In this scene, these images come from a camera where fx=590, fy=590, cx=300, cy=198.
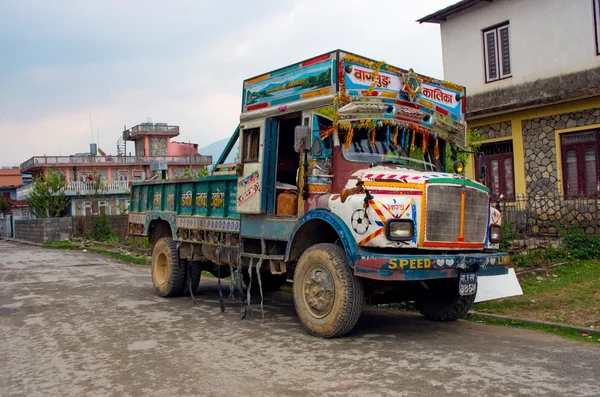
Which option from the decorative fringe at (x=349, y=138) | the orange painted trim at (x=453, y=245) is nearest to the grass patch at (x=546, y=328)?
the orange painted trim at (x=453, y=245)

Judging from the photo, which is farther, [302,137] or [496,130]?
[496,130]

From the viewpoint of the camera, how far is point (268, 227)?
27.0ft

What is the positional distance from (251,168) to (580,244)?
6.95m

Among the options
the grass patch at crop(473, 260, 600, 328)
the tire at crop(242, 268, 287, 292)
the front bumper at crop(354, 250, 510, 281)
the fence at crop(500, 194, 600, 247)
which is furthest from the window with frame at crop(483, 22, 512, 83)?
the front bumper at crop(354, 250, 510, 281)

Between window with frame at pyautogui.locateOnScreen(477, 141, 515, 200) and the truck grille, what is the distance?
9.91 metres

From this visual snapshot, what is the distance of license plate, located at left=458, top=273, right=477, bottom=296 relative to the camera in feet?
22.0

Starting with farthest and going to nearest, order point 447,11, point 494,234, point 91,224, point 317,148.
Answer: point 91,224, point 447,11, point 317,148, point 494,234

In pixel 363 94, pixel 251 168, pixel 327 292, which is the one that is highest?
pixel 363 94

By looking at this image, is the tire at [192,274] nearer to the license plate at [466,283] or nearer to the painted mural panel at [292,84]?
the painted mural panel at [292,84]

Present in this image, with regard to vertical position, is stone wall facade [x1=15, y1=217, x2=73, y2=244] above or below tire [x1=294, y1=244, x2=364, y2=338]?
above

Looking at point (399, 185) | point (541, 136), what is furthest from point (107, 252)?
point (399, 185)

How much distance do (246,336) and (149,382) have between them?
201 cm

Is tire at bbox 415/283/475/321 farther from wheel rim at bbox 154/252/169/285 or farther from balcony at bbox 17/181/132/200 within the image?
balcony at bbox 17/181/132/200

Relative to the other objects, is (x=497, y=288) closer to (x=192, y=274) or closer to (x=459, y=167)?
A: (x=459, y=167)
